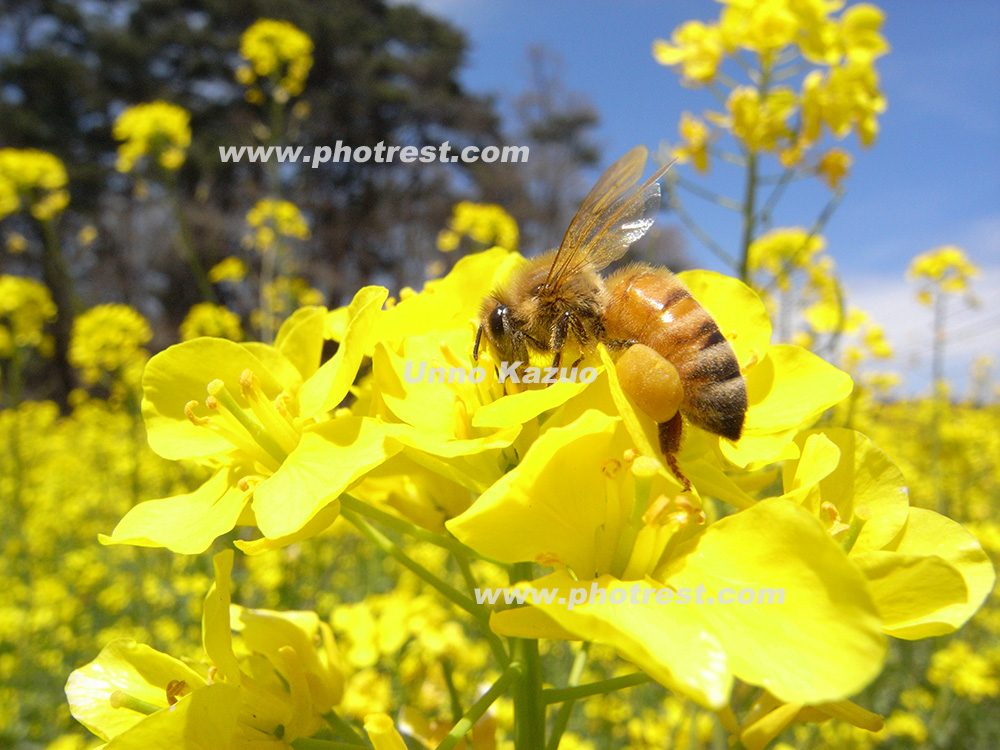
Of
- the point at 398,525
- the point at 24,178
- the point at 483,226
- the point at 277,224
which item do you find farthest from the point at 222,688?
the point at 483,226

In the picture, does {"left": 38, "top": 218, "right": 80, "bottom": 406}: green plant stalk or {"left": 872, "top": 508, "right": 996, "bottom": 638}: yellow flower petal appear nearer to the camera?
{"left": 872, "top": 508, "right": 996, "bottom": 638}: yellow flower petal

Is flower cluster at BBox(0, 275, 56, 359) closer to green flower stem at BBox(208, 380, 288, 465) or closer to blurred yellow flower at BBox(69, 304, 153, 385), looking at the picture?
A: blurred yellow flower at BBox(69, 304, 153, 385)

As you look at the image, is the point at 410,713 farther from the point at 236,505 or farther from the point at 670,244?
the point at 670,244

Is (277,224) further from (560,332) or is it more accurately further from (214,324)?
(560,332)

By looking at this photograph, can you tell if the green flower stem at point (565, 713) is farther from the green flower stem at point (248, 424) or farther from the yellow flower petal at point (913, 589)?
the green flower stem at point (248, 424)

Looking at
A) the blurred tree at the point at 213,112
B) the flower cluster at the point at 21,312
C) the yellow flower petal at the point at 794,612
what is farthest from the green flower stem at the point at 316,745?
the blurred tree at the point at 213,112

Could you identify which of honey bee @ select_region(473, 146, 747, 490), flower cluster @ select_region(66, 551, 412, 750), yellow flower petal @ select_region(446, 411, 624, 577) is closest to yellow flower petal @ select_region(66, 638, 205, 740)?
flower cluster @ select_region(66, 551, 412, 750)
